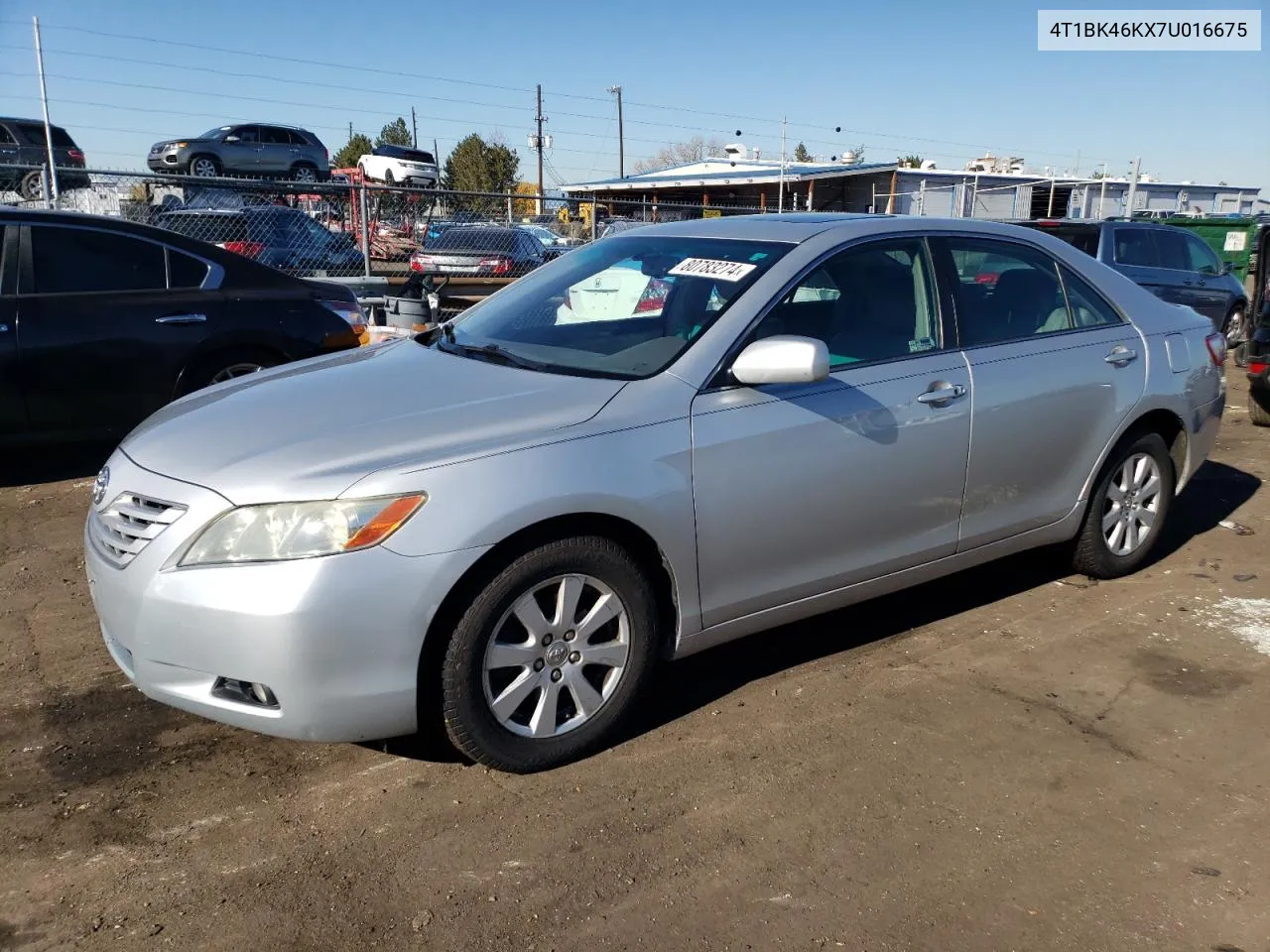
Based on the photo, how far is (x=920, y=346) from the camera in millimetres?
3949

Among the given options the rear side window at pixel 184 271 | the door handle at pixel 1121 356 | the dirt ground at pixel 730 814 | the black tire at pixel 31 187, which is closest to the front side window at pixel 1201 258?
the door handle at pixel 1121 356

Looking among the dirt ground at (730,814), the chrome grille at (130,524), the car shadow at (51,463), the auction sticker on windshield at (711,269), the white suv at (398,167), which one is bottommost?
the dirt ground at (730,814)

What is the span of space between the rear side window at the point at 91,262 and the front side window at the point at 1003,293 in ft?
15.6

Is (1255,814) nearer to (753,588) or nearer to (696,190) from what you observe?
(753,588)

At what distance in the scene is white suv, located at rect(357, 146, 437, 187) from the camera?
31.2 metres

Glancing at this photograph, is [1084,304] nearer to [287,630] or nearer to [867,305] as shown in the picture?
[867,305]

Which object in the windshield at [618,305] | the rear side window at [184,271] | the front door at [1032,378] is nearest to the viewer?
the windshield at [618,305]

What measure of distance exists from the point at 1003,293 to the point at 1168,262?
32.9 ft

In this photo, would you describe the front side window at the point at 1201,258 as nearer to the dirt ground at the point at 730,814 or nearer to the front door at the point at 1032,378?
the front door at the point at 1032,378

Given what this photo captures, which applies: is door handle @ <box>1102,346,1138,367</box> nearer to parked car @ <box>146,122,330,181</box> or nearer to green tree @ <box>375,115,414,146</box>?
parked car @ <box>146,122,330,181</box>

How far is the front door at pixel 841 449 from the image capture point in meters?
3.35

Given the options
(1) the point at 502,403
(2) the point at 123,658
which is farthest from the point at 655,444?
(2) the point at 123,658

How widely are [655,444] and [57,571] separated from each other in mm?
3267

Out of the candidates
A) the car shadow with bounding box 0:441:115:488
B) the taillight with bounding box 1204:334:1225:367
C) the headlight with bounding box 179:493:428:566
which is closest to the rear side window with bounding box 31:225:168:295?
the car shadow with bounding box 0:441:115:488
